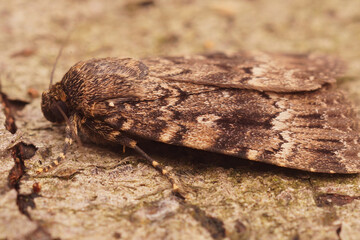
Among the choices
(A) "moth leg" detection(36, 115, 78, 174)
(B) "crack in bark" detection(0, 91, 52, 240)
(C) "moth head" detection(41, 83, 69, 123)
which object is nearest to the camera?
(B) "crack in bark" detection(0, 91, 52, 240)

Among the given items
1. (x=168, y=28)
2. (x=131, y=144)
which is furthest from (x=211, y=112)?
(x=168, y=28)

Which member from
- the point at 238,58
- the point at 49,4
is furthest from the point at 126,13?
the point at 238,58

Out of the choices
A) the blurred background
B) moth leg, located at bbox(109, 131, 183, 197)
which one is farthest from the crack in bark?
the blurred background

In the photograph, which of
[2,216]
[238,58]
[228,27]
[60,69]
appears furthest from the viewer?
[228,27]

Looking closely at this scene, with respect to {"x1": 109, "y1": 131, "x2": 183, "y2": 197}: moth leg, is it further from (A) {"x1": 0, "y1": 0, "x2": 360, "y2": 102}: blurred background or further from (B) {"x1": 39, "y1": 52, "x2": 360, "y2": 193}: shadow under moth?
(A) {"x1": 0, "y1": 0, "x2": 360, "y2": 102}: blurred background

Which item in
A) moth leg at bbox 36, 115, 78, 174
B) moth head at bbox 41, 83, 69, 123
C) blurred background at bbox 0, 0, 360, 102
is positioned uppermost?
blurred background at bbox 0, 0, 360, 102

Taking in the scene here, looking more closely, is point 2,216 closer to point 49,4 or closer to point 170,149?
point 170,149

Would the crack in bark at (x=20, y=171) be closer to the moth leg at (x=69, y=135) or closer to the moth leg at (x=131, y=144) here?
the moth leg at (x=69, y=135)
